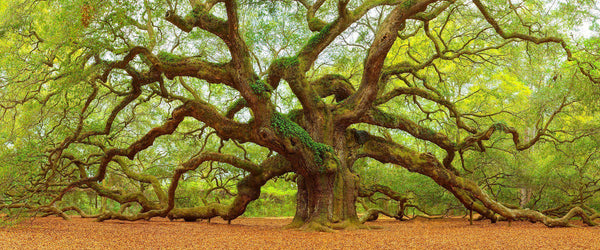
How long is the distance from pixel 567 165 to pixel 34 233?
1303 centimetres

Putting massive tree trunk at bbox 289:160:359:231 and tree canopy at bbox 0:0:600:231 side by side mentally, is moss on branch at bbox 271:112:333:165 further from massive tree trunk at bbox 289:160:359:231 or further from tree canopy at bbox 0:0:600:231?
massive tree trunk at bbox 289:160:359:231

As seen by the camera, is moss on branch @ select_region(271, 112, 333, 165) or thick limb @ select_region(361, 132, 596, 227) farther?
thick limb @ select_region(361, 132, 596, 227)

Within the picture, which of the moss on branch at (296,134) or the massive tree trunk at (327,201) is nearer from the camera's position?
the moss on branch at (296,134)

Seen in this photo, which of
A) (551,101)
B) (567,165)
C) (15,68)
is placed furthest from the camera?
(567,165)

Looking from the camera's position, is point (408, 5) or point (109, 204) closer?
point (408, 5)

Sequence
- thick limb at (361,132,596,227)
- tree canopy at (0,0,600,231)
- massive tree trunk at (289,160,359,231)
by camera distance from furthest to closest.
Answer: thick limb at (361,132,596,227)
massive tree trunk at (289,160,359,231)
tree canopy at (0,0,600,231)

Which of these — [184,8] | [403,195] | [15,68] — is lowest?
[403,195]

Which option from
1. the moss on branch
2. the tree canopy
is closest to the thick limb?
the tree canopy

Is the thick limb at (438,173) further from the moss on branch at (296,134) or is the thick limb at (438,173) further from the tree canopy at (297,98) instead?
the moss on branch at (296,134)

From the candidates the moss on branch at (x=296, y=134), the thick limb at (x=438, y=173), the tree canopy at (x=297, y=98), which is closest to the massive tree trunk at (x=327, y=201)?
the tree canopy at (x=297, y=98)

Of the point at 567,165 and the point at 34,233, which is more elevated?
the point at 567,165

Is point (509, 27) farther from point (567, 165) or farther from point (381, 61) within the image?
point (567, 165)

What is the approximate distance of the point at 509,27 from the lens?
375 inches

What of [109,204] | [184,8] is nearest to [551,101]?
[184,8]
